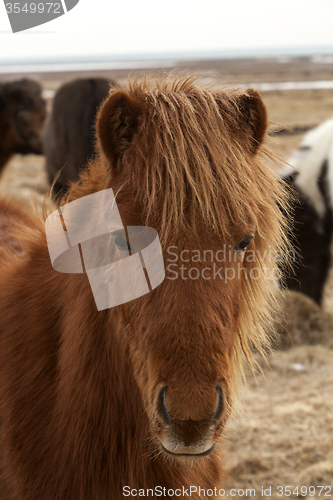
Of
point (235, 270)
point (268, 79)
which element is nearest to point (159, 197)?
point (235, 270)

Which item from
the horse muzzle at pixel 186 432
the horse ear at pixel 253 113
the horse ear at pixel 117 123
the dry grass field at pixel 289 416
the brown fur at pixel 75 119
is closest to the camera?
the horse muzzle at pixel 186 432

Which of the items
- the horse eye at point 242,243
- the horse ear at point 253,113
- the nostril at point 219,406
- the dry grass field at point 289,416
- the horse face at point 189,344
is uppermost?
the horse ear at point 253,113

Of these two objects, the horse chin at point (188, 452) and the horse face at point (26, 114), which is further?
the horse face at point (26, 114)

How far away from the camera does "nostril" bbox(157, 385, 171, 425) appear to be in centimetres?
112

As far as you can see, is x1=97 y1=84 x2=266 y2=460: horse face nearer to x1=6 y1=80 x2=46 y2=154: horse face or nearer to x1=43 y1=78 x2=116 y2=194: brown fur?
x1=43 y1=78 x2=116 y2=194: brown fur

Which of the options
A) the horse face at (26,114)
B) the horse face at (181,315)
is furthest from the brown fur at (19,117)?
the horse face at (181,315)

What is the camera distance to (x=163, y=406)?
1125mm

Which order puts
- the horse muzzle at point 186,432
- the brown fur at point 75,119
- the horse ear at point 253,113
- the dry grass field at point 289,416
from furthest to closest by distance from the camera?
the brown fur at point 75,119, the dry grass field at point 289,416, the horse ear at point 253,113, the horse muzzle at point 186,432

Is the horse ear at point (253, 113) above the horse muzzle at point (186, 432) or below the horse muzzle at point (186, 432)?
above

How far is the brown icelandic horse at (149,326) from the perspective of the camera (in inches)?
45.3

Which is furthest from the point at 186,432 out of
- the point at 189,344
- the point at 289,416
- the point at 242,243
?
the point at 289,416

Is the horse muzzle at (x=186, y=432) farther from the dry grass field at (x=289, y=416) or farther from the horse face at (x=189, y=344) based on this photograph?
the dry grass field at (x=289, y=416)

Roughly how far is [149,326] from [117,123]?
2.06 feet

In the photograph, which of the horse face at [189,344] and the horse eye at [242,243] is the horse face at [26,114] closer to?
the horse face at [189,344]
